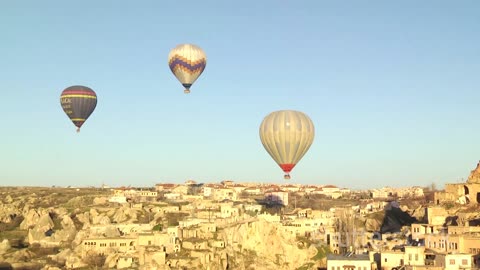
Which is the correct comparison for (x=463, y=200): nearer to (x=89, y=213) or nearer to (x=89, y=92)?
(x=89, y=92)

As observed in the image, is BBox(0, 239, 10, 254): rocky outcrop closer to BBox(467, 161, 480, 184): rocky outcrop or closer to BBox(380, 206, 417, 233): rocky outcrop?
BBox(380, 206, 417, 233): rocky outcrop

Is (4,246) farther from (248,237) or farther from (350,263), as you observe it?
(350,263)

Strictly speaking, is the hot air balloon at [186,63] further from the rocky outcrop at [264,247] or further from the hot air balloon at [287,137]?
the rocky outcrop at [264,247]

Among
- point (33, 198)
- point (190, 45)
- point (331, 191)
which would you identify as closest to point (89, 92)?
point (190, 45)

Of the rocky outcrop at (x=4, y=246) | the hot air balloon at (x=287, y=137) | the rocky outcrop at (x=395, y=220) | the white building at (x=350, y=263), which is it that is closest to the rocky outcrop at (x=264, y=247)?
the rocky outcrop at (x=395, y=220)

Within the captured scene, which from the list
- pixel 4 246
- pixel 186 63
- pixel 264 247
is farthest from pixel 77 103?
pixel 264 247

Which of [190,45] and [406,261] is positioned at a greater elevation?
[190,45]
